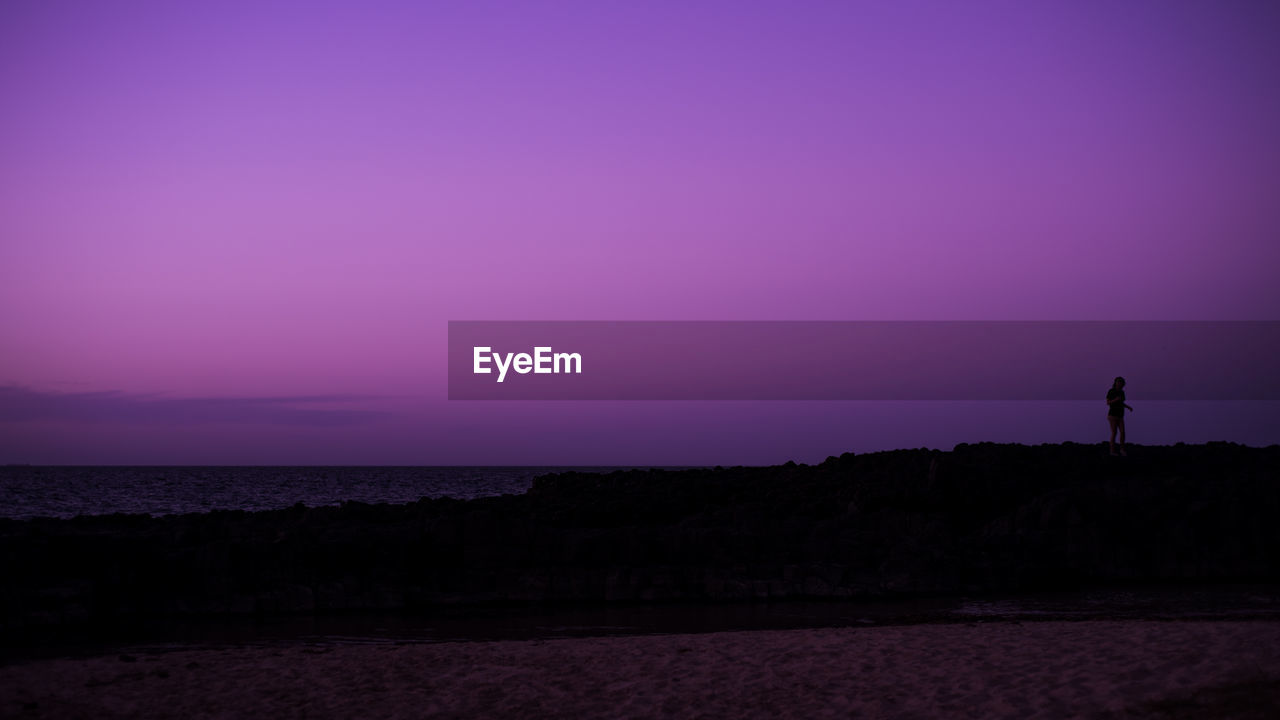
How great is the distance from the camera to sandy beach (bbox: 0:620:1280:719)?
356 inches

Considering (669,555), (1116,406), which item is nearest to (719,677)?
(669,555)

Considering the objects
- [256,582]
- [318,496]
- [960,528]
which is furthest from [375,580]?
[318,496]

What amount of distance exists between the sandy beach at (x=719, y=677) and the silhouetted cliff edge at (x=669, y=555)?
357cm

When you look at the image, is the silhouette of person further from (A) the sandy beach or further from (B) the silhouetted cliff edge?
(A) the sandy beach

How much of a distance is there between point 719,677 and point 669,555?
764cm

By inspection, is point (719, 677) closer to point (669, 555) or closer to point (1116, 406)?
point (669, 555)

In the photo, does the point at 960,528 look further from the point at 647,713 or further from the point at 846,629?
the point at 647,713

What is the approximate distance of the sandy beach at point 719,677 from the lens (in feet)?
29.7

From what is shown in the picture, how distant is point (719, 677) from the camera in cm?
1030

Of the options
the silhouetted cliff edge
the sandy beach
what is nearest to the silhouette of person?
the silhouetted cliff edge

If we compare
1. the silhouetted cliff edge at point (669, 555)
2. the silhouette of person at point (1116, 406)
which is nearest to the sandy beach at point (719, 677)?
the silhouetted cliff edge at point (669, 555)

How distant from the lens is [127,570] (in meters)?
15.5

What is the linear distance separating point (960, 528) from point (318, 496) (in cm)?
5477

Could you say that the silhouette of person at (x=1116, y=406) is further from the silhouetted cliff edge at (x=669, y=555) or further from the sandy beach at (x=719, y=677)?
the sandy beach at (x=719, y=677)
